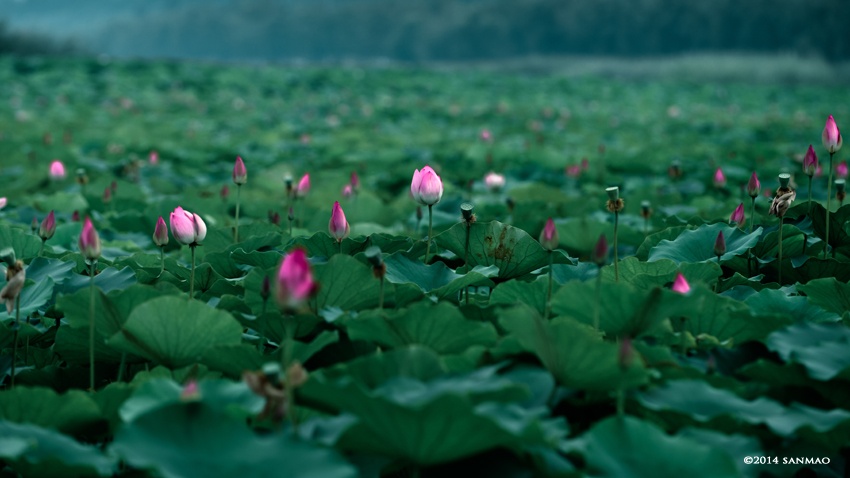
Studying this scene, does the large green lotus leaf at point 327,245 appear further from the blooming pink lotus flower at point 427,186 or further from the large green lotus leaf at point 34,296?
the large green lotus leaf at point 34,296

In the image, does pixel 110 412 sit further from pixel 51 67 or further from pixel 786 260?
pixel 51 67

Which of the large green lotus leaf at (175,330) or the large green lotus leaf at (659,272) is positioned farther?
the large green lotus leaf at (659,272)

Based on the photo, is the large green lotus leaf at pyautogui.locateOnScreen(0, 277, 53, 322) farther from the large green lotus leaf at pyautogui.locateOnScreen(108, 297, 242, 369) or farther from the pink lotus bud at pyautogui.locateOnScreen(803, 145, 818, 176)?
the pink lotus bud at pyautogui.locateOnScreen(803, 145, 818, 176)

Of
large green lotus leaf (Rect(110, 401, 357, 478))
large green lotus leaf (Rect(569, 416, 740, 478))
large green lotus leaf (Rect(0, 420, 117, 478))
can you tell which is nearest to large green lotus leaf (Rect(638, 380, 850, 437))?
large green lotus leaf (Rect(569, 416, 740, 478))

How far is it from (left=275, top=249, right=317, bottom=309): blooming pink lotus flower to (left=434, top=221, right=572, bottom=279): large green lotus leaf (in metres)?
0.99

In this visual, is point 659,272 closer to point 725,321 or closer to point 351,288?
point 725,321

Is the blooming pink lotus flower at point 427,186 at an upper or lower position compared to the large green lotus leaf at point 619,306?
upper

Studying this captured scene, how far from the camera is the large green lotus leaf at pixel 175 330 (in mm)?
1440

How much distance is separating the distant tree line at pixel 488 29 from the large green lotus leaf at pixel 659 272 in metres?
33.5

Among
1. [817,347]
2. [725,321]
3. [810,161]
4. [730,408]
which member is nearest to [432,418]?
[730,408]

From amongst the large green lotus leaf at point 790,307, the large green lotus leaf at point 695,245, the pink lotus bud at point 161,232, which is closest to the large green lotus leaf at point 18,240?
the pink lotus bud at point 161,232

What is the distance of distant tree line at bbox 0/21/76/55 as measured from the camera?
64.0 ft

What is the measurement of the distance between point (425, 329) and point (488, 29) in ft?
144

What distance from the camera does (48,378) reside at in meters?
1.60
